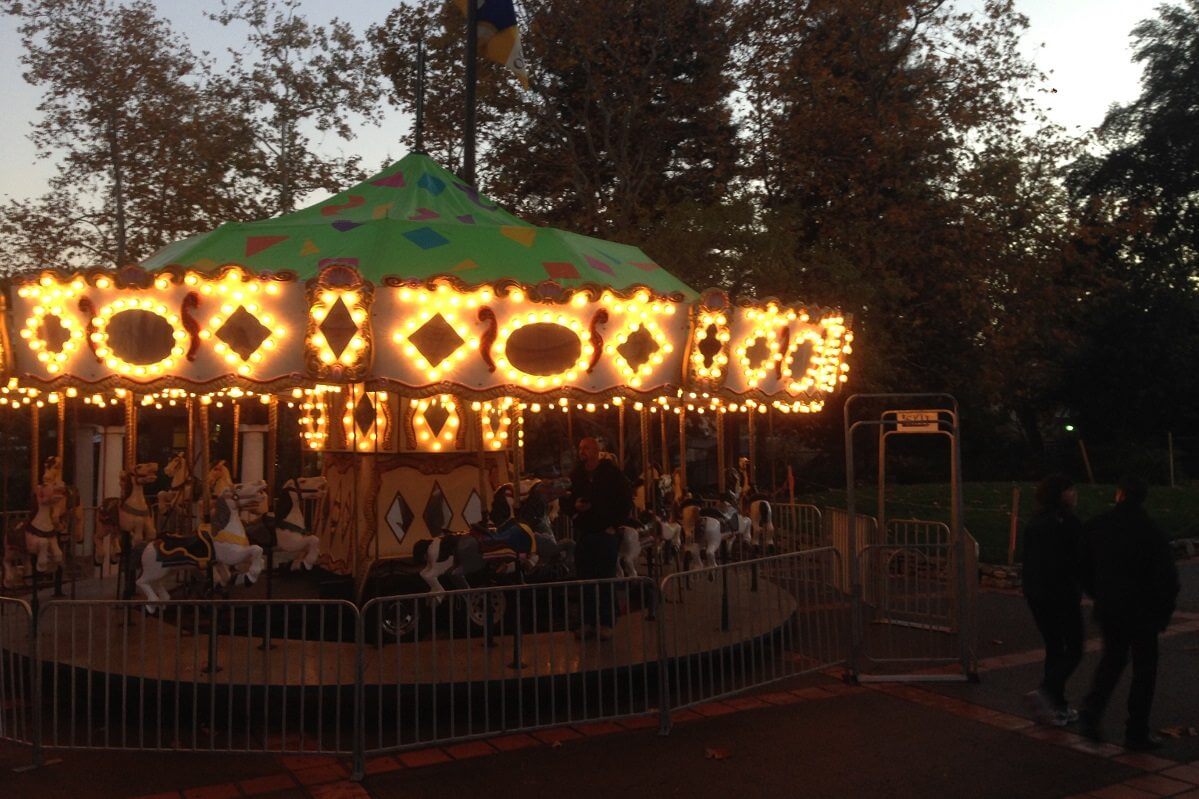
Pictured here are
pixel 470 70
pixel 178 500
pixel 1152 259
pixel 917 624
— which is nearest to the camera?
pixel 917 624

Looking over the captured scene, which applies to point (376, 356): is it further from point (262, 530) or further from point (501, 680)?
point (262, 530)

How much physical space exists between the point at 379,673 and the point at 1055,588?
4282 mm

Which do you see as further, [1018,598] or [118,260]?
[118,260]

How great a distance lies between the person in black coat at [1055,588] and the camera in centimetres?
665

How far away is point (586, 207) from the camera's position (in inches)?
829

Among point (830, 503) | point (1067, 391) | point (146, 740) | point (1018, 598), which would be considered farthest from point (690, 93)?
point (1067, 391)

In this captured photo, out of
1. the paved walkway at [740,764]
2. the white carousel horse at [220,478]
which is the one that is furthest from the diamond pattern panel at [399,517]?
the paved walkway at [740,764]

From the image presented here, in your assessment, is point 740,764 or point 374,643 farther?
point 374,643

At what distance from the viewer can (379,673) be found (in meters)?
6.12

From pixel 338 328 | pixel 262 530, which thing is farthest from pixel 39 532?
pixel 338 328

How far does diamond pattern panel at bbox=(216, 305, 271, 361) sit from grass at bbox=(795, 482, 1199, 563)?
37.6 feet

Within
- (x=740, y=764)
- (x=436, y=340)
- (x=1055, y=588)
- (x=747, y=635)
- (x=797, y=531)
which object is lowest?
(x=740, y=764)

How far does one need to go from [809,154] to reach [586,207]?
15.0 feet

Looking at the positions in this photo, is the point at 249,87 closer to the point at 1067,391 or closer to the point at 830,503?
the point at 830,503
